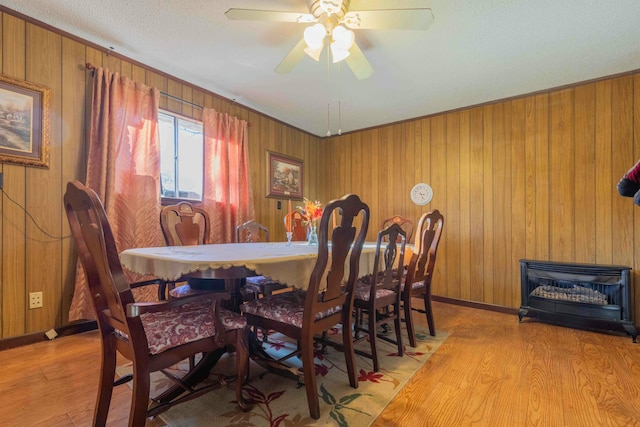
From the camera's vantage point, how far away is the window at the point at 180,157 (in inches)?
119

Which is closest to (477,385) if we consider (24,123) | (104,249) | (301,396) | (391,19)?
(301,396)

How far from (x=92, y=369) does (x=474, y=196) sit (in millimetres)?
3895

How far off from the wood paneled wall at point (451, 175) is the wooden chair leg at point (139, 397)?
70.5 inches

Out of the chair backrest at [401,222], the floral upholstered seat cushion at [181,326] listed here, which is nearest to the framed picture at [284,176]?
the chair backrest at [401,222]

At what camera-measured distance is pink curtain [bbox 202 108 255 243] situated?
328 cm

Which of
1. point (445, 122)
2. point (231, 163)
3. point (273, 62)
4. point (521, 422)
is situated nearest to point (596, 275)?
point (521, 422)

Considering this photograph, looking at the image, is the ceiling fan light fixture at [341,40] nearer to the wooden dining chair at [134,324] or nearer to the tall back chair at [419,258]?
the tall back chair at [419,258]

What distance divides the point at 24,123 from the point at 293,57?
2018 mm

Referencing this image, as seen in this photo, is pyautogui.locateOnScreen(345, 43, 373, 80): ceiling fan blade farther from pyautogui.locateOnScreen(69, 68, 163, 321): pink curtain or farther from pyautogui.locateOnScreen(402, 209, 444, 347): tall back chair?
pyautogui.locateOnScreen(69, 68, 163, 321): pink curtain

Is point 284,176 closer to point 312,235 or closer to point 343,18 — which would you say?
point 312,235

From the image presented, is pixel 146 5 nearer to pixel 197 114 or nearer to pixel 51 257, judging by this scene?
pixel 197 114

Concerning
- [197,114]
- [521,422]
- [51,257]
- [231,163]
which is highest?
[197,114]

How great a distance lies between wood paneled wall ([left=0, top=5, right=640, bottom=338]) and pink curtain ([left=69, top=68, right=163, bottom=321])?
5.4 inches

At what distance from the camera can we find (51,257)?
90.3 inches
